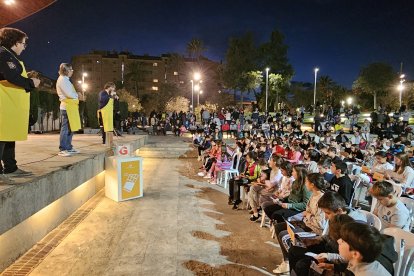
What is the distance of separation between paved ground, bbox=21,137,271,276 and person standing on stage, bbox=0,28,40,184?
1.29 metres

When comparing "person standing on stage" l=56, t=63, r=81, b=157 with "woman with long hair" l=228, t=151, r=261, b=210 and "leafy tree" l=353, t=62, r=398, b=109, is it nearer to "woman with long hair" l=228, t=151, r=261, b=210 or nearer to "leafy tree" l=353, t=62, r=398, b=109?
"woman with long hair" l=228, t=151, r=261, b=210

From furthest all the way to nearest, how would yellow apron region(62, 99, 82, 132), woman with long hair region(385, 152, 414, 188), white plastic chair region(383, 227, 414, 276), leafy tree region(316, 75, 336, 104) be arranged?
leafy tree region(316, 75, 336, 104) < woman with long hair region(385, 152, 414, 188) < yellow apron region(62, 99, 82, 132) < white plastic chair region(383, 227, 414, 276)

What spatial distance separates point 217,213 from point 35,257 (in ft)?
10.4

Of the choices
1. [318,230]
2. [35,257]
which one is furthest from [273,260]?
[35,257]

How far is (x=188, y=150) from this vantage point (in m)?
14.9

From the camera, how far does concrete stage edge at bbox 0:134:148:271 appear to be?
332 centimetres

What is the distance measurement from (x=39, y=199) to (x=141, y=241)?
1478 millimetres

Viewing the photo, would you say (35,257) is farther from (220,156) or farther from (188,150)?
(188,150)

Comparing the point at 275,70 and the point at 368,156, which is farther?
the point at 275,70

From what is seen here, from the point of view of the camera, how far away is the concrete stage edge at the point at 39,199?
3.32 m

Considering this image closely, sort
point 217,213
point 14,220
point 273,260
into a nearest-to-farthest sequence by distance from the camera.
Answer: point 14,220, point 273,260, point 217,213

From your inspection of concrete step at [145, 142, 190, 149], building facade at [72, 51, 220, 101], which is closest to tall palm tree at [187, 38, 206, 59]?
building facade at [72, 51, 220, 101]

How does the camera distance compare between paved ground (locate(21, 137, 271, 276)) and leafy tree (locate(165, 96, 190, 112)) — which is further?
leafy tree (locate(165, 96, 190, 112))

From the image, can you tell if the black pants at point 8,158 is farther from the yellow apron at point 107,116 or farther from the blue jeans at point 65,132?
the yellow apron at point 107,116
